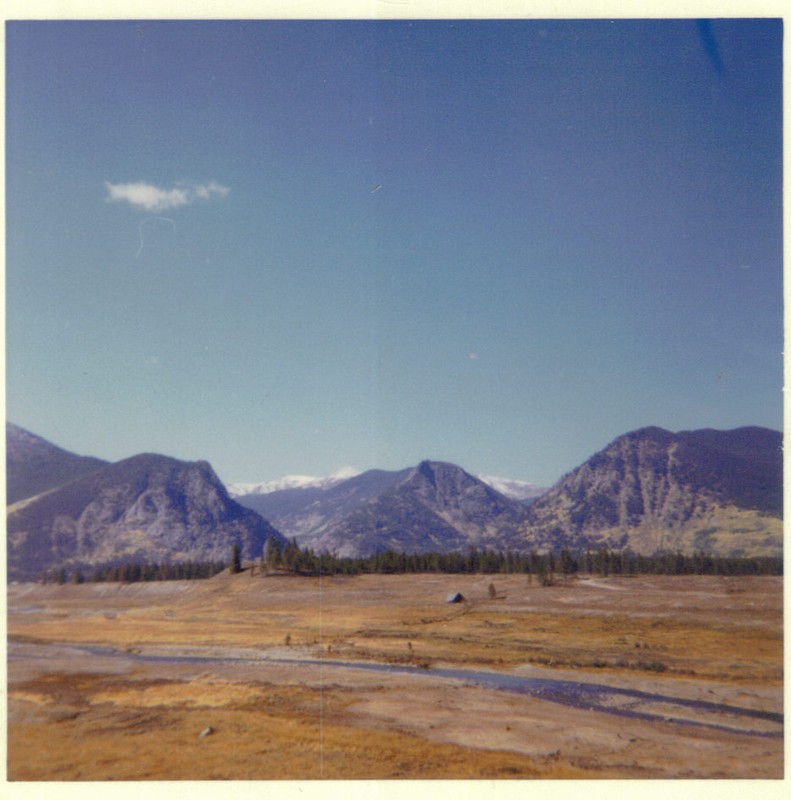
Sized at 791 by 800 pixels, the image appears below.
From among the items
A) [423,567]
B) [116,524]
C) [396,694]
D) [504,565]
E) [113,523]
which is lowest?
[116,524]

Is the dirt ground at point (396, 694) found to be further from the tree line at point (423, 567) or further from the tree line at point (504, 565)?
the tree line at point (504, 565)

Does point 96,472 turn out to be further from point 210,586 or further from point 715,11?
point 715,11

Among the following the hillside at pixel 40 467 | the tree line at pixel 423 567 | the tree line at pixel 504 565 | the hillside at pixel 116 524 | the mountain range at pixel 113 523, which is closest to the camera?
the hillside at pixel 40 467

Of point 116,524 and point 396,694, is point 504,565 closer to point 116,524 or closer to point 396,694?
point 396,694

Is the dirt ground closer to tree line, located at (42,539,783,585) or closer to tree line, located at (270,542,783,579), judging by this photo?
tree line, located at (42,539,783,585)

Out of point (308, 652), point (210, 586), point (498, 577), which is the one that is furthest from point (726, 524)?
point (308, 652)

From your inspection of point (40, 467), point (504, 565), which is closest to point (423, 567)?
point (504, 565)

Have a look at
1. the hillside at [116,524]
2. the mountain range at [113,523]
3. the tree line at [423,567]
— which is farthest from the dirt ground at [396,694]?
the hillside at [116,524]

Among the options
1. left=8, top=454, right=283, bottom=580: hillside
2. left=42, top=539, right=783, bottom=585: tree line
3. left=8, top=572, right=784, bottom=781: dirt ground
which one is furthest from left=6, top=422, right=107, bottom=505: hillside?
left=42, top=539, right=783, bottom=585: tree line
